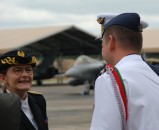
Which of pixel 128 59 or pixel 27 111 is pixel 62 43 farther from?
pixel 128 59

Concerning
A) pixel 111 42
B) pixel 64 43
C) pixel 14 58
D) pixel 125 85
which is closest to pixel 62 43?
pixel 64 43

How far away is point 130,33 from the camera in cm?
244

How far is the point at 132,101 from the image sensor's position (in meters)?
2.27

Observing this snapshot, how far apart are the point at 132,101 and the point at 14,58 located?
1.56m

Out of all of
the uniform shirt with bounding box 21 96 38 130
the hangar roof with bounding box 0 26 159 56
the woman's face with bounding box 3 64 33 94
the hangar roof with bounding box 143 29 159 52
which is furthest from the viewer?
the hangar roof with bounding box 143 29 159 52

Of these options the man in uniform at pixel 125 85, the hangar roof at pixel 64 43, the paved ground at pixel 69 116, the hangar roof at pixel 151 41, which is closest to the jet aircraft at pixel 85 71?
the paved ground at pixel 69 116

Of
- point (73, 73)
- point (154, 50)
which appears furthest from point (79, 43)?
point (73, 73)

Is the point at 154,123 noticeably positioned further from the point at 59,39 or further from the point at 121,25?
the point at 59,39

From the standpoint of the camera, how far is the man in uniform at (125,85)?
2219 mm

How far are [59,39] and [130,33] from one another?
1622 inches

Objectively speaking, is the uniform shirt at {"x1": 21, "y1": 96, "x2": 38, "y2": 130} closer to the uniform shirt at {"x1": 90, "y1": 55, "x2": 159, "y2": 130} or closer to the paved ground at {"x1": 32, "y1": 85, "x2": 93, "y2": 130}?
the uniform shirt at {"x1": 90, "y1": 55, "x2": 159, "y2": 130}

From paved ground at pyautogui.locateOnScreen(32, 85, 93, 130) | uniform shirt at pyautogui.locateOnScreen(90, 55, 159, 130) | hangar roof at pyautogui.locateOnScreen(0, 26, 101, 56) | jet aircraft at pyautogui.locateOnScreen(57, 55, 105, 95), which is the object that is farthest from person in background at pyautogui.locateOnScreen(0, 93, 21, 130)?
hangar roof at pyautogui.locateOnScreen(0, 26, 101, 56)

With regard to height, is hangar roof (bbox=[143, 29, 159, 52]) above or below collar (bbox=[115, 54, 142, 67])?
below

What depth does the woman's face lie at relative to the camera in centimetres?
370
